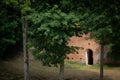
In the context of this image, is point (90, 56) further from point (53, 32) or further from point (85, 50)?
point (53, 32)

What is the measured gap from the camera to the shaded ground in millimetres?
22553

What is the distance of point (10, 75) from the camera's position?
Result: 22250mm

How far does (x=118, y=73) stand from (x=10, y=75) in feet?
32.4

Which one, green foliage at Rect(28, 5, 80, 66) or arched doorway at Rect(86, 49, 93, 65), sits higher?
green foliage at Rect(28, 5, 80, 66)

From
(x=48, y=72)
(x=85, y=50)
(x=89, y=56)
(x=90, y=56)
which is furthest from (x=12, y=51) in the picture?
(x=90, y=56)

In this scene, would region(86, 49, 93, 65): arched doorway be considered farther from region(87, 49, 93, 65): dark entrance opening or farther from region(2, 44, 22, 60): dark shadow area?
region(2, 44, 22, 60): dark shadow area

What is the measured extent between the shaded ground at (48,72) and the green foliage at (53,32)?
19.0ft

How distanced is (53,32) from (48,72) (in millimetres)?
9357

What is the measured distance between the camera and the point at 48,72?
80.9 feet

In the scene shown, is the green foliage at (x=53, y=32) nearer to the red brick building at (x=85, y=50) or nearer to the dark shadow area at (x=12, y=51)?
the dark shadow area at (x=12, y=51)

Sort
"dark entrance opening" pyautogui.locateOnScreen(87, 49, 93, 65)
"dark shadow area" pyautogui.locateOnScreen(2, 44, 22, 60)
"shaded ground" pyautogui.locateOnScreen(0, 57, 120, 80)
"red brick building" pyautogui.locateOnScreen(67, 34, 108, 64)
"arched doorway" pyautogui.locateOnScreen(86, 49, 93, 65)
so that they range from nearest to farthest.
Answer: "shaded ground" pyautogui.locateOnScreen(0, 57, 120, 80) < "dark shadow area" pyautogui.locateOnScreen(2, 44, 22, 60) < "red brick building" pyautogui.locateOnScreen(67, 34, 108, 64) < "arched doorway" pyautogui.locateOnScreen(86, 49, 93, 65) < "dark entrance opening" pyautogui.locateOnScreen(87, 49, 93, 65)

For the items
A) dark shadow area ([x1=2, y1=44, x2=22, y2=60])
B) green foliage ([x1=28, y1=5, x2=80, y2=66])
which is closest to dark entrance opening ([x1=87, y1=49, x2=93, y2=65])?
dark shadow area ([x1=2, y1=44, x2=22, y2=60])

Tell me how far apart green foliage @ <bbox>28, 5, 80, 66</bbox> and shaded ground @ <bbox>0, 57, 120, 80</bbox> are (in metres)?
5.78

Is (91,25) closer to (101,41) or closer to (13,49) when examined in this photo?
(101,41)
